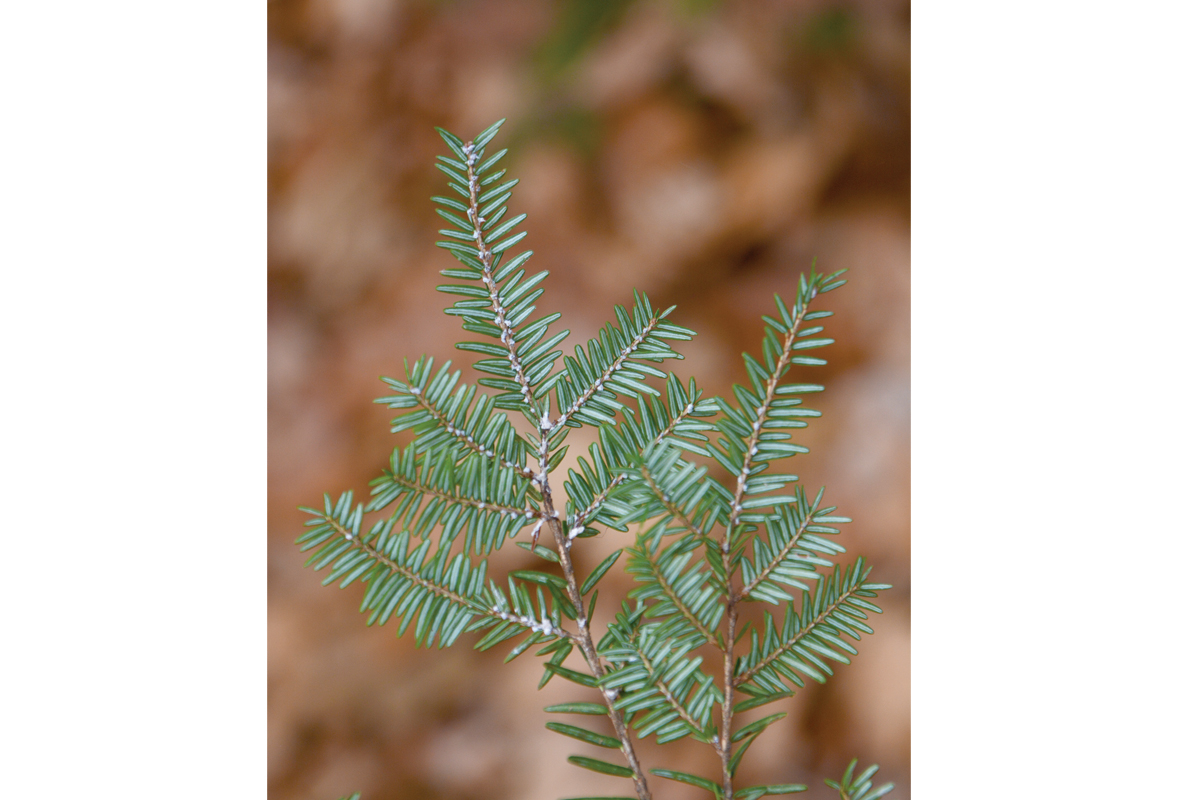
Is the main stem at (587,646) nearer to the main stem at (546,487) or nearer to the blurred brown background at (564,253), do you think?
the main stem at (546,487)

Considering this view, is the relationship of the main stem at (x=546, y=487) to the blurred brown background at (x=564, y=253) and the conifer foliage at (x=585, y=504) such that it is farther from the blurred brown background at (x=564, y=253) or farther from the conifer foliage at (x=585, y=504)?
the blurred brown background at (x=564, y=253)

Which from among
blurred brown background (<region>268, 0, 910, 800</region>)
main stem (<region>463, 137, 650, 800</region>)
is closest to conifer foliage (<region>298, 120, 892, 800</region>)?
main stem (<region>463, 137, 650, 800</region>)

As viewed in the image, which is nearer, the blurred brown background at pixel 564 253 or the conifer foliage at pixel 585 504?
the conifer foliage at pixel 585 504

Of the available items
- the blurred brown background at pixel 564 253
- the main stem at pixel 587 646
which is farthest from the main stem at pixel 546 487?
the blurred brown background at pixel 564 253

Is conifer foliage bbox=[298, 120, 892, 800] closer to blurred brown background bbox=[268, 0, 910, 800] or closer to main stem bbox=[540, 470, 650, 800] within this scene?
main stem bbox=[540, 470, 650, 800]

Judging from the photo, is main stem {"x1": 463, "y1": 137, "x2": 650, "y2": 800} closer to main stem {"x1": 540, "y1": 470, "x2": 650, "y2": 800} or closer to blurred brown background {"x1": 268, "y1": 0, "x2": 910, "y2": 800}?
main stem {"x1": 540, "y1": 470, "x2": 650, "y2": 800}

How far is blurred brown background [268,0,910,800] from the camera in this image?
48cm

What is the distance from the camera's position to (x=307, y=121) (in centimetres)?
53

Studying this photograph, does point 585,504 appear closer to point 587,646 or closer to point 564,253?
point 587,646

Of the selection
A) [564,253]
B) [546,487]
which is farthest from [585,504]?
[564,253]

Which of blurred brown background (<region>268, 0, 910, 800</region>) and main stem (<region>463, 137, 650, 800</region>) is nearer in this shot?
main stem (<region>463, 137, 650, 800</region>)

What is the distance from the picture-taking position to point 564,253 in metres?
0.52

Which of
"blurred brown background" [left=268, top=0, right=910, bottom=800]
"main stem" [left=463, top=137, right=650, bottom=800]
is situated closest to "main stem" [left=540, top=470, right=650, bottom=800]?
"main stem" [left=463, top=137, right=650, bottom=800]

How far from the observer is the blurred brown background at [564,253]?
0.48 metres
